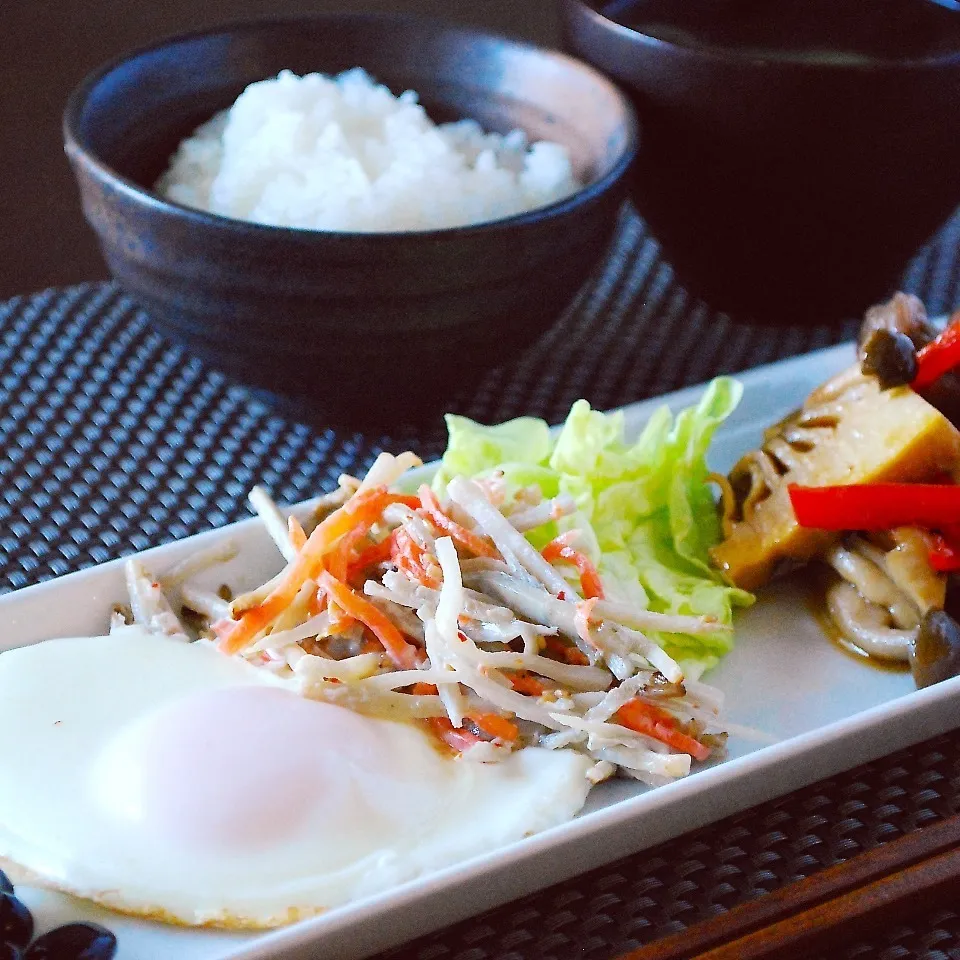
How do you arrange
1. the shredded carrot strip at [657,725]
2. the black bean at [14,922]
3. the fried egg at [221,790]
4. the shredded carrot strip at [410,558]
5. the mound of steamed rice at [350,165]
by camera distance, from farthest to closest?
the mound of steamed rice at [350,165] → the shredded carrot strip at [410,558] → the shredded carrot strip at [657,725] → the fried egg at [221,790] → the black bean at [14,922]

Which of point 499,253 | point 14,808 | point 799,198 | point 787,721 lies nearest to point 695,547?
point 787,721

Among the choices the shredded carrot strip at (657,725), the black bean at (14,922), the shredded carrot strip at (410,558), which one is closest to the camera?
the black bean at (14,922)

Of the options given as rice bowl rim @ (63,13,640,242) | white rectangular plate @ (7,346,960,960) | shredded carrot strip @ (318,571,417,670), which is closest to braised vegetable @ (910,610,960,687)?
white rectangular plate @ (7,346,960,960)

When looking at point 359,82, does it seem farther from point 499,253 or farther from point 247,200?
point 499,253

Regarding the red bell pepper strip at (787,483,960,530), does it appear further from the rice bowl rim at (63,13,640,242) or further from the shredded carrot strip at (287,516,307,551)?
the shredded carrot strip at (287,516,307,551)

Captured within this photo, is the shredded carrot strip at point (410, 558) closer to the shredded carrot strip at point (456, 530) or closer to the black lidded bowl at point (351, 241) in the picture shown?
the shredded carrot strip at point (456, 530)

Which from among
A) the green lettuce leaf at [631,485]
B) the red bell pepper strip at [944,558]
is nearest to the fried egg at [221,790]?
the green lettuce leaf at [631,485]
